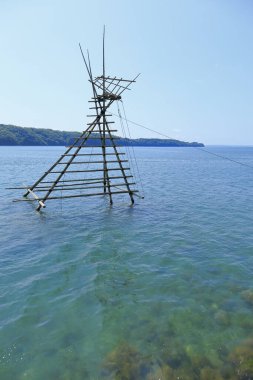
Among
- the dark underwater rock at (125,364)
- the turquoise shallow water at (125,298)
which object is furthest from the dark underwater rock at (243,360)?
the dark underwater rock at (125,364)

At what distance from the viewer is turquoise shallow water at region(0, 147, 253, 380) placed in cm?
835

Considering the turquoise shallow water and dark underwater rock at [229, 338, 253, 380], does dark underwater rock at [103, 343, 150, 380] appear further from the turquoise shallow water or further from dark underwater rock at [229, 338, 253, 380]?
dark underwater rock at [229, 338, 253, 380]

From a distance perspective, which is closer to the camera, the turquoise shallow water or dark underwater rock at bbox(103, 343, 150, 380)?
dark underwater rock at bbox(103, 343, 150, 380)

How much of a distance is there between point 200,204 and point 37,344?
70.5 feet

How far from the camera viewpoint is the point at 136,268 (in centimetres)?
1414

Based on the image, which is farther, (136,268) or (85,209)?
(85,209)

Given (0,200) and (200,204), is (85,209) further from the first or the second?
(200,204)

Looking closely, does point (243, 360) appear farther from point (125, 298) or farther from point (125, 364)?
point (125, 298)

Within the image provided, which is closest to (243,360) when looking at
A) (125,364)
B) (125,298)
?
(125,364)

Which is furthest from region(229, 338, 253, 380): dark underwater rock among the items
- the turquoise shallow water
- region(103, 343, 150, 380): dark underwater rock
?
region(103, 343, 150, 380): dark underwater rock

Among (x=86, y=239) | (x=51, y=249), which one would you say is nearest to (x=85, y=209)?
(x=86, y=239)

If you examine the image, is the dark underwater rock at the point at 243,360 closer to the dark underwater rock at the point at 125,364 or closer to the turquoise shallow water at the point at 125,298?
the turquoise shallow water at the point at 125,298

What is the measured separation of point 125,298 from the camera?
11.6 meters

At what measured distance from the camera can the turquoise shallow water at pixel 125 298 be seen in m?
8.35
